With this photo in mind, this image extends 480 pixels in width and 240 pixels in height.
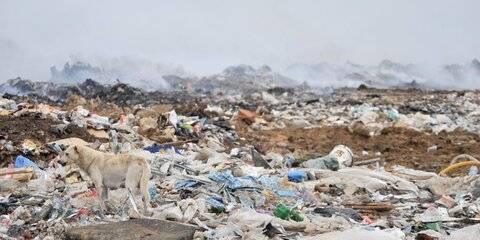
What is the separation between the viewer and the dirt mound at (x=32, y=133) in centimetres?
826

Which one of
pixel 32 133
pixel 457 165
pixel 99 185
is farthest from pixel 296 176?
pixel 32 133

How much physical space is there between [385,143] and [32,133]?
267 inches

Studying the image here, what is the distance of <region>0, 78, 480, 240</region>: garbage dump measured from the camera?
480 cm

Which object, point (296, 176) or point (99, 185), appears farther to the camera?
point (296, 176)

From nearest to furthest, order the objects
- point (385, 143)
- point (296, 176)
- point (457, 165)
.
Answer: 1. point (296, 176)
2. point (457, 165)
3. point (385, 143)

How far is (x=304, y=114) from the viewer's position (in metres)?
17.5

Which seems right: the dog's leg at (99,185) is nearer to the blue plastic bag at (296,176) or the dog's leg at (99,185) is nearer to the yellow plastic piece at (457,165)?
the blue plastic bag at (296,176)

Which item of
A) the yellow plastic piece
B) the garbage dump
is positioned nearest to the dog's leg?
the garbage dump

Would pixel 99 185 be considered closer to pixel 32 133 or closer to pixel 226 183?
pixel 226 183

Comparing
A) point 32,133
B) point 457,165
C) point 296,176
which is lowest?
point 32,133

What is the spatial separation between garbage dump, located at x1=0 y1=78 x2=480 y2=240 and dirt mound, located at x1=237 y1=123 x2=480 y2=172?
0.10 feet

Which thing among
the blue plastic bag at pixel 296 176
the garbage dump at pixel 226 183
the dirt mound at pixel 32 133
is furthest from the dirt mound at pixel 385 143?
the dirt mound at pixel 32 133

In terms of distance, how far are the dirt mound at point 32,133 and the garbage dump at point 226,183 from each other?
0.02m

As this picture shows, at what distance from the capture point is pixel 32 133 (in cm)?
929
